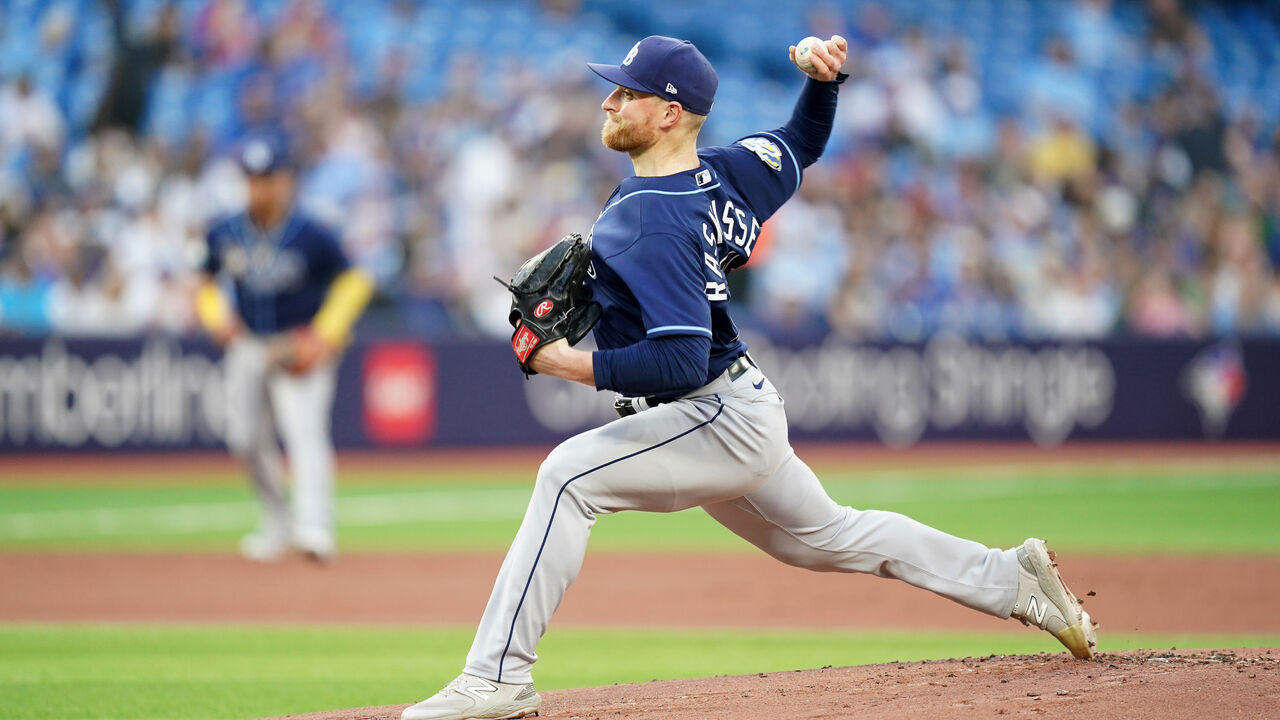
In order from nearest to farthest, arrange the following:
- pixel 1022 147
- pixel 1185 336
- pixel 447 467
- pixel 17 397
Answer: pixel 17 397
pixel 447 467
pixel 1185 336
pixel 1022 147

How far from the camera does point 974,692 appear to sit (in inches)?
175

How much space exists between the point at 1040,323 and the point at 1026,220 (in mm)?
1539

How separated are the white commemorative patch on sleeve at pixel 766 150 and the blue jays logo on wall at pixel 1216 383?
1365 cm

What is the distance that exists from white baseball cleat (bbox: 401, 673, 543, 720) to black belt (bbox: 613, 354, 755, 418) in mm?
930

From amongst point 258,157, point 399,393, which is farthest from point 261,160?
point 399,393

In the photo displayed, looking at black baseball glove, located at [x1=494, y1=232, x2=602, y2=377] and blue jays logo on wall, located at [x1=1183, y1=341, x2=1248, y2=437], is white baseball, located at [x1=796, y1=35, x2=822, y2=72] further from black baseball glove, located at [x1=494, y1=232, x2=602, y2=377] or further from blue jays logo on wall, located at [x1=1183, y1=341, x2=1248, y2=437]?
blue jays logo on wall, located at [x1=1183, y1=341, x2=1248, y2=437]

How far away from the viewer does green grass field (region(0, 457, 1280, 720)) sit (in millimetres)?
5727

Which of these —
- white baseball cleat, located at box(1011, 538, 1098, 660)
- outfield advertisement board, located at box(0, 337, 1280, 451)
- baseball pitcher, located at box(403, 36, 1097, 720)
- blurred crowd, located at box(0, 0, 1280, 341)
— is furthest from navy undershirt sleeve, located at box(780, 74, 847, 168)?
blurred crowd, located at box(0, 0, 1280, 341)

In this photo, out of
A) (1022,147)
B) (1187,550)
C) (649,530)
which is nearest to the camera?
(1187,550)

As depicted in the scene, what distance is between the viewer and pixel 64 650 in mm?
6621

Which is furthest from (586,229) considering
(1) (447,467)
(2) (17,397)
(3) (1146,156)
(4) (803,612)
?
(4) (803,612)

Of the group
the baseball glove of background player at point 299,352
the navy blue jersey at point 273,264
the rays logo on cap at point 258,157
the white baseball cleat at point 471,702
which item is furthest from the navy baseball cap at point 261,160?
the white baseball cleat at point 471,702

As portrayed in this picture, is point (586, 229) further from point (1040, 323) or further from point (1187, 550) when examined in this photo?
point (1187, 550)

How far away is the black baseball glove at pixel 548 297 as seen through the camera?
4141 millimetres
